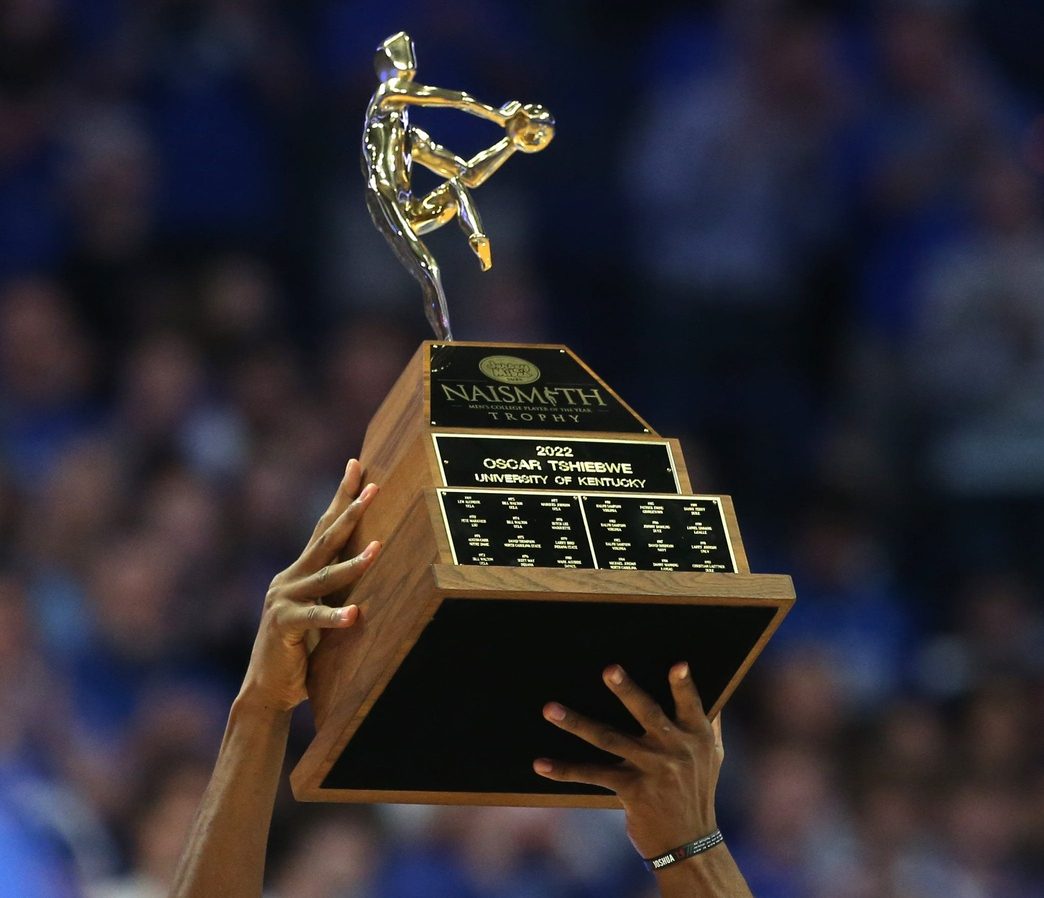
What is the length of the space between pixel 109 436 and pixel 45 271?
620 mm

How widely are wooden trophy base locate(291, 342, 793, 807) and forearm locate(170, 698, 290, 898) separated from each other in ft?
0.31

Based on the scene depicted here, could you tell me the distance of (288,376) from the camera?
16.2 feet

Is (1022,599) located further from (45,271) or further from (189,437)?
(45,271)

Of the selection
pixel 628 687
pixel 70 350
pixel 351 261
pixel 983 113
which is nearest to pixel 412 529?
pixel 628 687

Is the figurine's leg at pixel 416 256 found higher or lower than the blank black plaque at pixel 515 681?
higher

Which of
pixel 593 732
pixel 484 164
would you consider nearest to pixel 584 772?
pixel 593 732

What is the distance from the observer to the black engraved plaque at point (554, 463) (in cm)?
200

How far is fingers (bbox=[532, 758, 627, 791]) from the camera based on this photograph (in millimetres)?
2059

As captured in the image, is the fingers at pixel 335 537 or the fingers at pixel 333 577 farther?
the fingers at pixel 335 537

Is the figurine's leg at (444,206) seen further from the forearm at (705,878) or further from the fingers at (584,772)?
the forearm at (705,878)

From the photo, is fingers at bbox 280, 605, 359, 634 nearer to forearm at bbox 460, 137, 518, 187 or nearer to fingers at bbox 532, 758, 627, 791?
fingers at bbox 532, 758, 627, 791

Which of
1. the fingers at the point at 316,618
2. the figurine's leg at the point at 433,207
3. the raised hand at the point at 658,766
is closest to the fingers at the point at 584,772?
the raised hand at the point at 658,766

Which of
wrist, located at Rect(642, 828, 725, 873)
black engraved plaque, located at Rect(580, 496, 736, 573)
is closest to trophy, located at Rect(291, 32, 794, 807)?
black engraved plaque, located at Rect(580, 496, 736, 573)

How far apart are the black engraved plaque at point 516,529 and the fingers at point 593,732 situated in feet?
0.60
